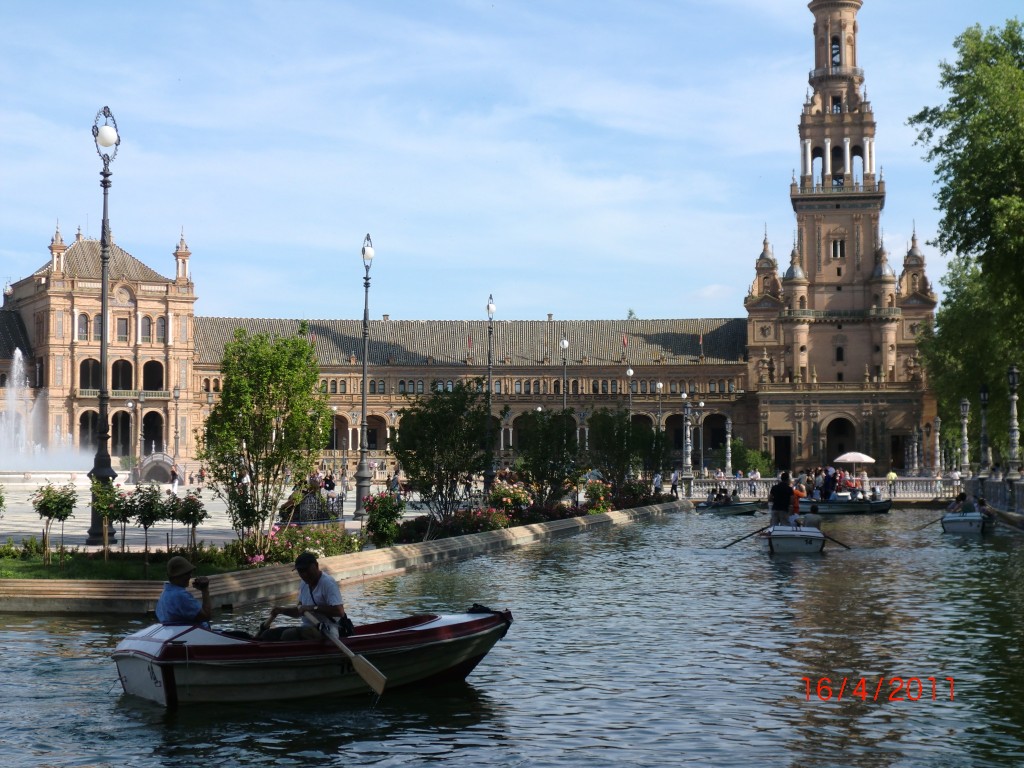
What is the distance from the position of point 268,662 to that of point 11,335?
361 ft

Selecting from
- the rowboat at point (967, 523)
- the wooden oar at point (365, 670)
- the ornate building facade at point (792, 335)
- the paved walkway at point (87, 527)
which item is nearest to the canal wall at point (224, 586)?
the paved walkway at point (87, 527)

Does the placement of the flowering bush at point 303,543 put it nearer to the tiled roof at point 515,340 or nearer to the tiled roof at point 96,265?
the tiled roof at point 96,265

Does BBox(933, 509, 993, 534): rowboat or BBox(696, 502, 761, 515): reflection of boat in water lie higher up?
BBox(933, 509, 993, 534): rowboat

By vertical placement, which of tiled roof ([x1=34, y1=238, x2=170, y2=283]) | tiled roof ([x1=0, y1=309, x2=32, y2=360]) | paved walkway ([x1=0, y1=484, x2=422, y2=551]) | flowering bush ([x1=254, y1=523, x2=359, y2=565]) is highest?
tiled roof ([x1=34, y1=238, x2=170, y2=283])

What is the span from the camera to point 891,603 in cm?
2066

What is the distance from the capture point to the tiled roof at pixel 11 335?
113375mm

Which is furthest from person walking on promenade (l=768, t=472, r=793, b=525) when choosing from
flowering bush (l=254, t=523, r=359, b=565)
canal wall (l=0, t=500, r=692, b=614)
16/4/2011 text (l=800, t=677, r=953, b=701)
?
16/4/2011 text (l=800, t=677, r=953, b=701)

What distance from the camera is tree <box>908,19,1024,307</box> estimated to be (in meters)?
32.8

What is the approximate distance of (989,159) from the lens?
33.7m

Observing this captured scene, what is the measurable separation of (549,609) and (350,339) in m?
113

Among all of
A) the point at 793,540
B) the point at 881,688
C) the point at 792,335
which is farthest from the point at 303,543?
the point at 792,335

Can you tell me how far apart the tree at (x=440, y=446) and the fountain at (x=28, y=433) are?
61690mm

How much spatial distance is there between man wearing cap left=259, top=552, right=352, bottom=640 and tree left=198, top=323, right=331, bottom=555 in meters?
9.63

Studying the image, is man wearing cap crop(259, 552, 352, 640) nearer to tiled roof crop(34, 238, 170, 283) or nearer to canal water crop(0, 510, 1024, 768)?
canal water crop(0, 510, 1024, 768)
